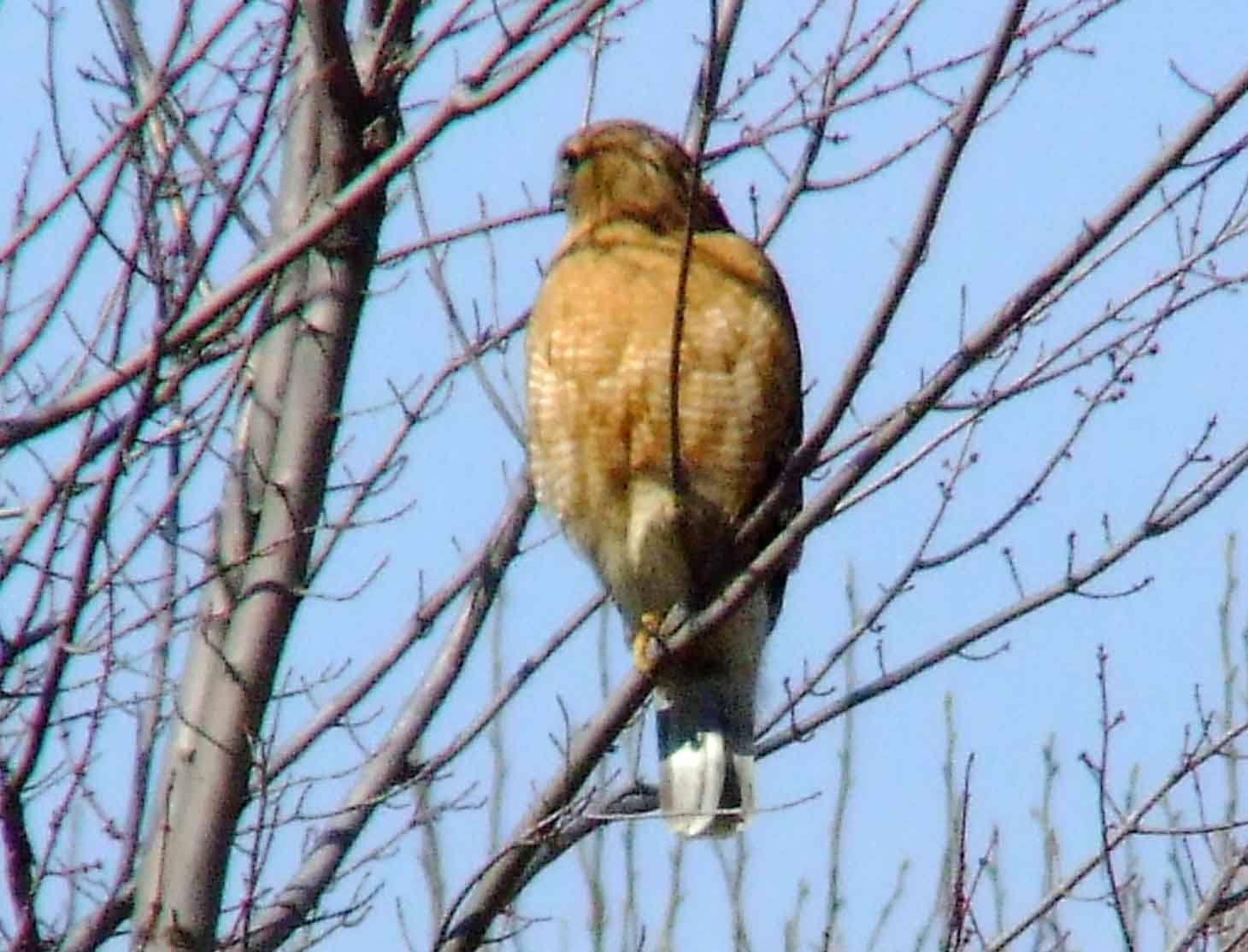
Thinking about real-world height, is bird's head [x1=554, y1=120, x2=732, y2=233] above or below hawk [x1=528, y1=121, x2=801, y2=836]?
above

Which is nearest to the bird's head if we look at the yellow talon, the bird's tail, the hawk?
the hawk

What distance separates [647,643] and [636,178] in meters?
1.00

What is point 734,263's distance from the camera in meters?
3.97

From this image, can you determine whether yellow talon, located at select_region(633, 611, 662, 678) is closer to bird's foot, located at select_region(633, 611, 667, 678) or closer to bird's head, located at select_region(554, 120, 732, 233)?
bird's foot, located at select_region(633, 611, 667, 678)

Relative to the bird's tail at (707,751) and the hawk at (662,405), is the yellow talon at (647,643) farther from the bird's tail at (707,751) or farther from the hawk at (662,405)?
the bird's tail at (707,751)

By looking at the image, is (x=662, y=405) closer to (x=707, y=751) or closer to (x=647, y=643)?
(x=647, y=643)

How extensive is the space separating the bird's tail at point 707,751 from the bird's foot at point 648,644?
0.24 m

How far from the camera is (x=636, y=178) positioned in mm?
4242

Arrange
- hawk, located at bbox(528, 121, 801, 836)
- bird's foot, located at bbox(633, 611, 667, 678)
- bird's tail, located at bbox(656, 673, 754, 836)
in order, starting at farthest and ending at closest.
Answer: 1. bird's tail, located at bbox(656, 673, 754, 836)
2. hawk, located at bbox(528, 121, 801, 836)
3. bird's foot, located at bbox(633, 611, 667, 678)

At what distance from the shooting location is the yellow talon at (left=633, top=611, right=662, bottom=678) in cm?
362

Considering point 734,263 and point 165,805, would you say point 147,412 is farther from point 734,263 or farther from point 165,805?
point 734,263

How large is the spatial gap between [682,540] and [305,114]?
1.09 meters

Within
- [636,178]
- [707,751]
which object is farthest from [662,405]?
[707,751]

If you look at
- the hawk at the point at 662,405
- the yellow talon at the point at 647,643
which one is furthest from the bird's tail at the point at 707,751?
the yellow talon at the point at 647,643
